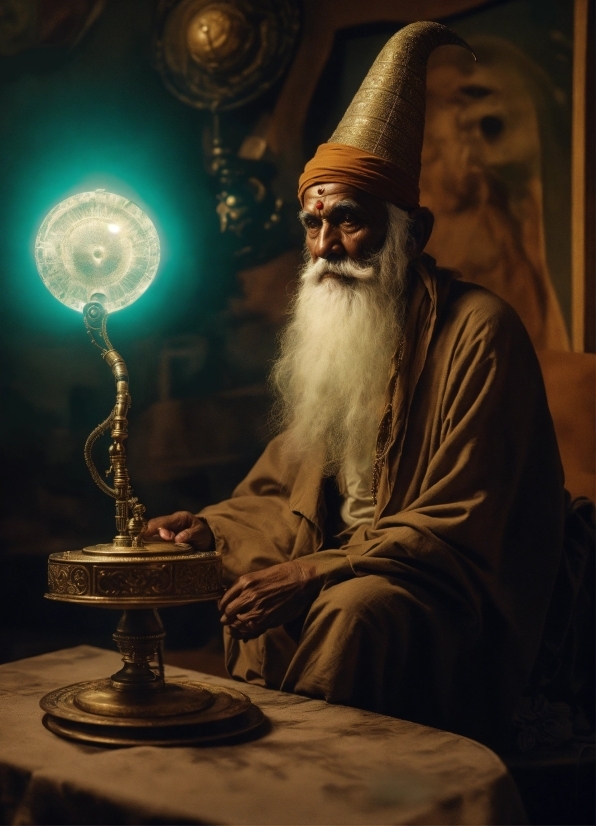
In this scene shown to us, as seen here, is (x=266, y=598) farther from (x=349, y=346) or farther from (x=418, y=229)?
(x=418, y=229)

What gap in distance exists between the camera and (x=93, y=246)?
2.38 metres

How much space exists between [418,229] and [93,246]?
111 cm

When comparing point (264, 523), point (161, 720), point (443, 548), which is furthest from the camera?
point (264, 523)

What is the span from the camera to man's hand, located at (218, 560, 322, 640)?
253cm

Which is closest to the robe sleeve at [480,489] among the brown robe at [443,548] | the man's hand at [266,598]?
the brown robe at [443,548]

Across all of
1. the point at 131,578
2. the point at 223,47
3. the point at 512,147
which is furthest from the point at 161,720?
the point at 223,47

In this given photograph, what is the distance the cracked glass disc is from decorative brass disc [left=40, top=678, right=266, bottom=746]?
0.96m

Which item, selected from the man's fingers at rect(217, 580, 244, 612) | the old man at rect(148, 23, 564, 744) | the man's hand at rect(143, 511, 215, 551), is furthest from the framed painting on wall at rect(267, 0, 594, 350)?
the man's fingers at rect(217, 580, 244, 612)

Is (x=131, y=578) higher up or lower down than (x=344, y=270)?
lower down

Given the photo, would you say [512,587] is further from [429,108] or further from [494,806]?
[429,108]

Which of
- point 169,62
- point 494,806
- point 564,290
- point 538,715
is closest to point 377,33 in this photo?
point 169,62

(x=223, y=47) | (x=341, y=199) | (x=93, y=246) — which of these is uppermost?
(x=223, y=47)

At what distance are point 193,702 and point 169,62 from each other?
118 inches

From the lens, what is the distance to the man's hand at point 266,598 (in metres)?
2.53
